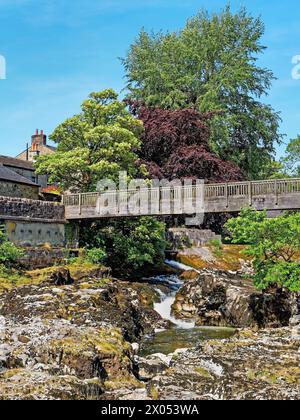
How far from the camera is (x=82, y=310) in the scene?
1702 centimetres

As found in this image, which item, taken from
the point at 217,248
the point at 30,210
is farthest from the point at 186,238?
the point at 30,210

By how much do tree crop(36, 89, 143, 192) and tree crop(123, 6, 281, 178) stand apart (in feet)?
44.5

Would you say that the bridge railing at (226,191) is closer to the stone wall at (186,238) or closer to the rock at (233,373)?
the stone wall at (186,238)

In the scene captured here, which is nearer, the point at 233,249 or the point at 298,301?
the point at 298,301

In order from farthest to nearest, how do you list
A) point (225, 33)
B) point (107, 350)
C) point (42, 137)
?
point (42, 137) → point (225, 33) → point (107, 350)

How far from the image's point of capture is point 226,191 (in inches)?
1083

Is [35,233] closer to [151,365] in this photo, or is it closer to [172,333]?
[172,333]

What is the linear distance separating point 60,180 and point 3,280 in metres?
13.1

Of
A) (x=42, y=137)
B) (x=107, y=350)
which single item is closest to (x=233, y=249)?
(x=107, y=350)

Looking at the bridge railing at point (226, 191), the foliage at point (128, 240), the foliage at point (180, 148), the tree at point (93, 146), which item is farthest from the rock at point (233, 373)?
the foliage at point (180, 148)

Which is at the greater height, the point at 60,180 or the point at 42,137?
the point at 42,137

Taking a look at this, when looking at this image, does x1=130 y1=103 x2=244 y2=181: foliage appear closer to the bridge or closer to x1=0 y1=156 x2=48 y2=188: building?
the bridge

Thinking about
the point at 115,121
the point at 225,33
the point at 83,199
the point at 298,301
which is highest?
the point at 225,33

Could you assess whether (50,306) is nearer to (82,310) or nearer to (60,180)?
(82,310)
